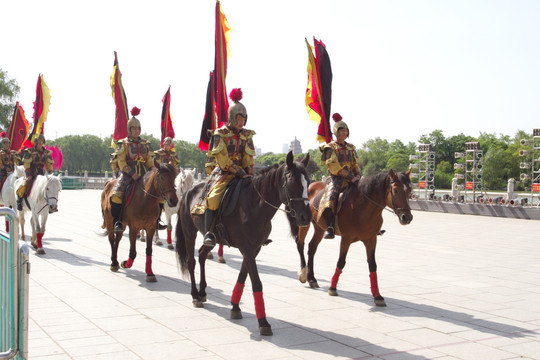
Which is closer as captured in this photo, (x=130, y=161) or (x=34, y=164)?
(x=130, y=161)

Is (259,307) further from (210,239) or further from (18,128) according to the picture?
(18,128)

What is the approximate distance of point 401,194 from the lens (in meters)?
7.56

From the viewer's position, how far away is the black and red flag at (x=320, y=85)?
943 centimetres

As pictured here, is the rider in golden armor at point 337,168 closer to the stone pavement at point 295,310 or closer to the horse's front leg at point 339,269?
the horse's front leg at point 339,269

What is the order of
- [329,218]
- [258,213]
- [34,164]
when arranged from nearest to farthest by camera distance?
1. [258,213]
2. [329,218]
3. [34,164]

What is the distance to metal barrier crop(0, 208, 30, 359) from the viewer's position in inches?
141

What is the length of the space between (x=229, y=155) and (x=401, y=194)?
247 centimetres

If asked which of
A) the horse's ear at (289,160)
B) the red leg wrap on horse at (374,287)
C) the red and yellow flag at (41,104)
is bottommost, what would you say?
the red leg wrap on horse at (374,287)

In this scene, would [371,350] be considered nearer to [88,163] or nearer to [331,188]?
[331,188]

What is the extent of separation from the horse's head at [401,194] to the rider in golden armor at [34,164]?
356 inches

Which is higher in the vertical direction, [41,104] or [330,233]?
[41,104]

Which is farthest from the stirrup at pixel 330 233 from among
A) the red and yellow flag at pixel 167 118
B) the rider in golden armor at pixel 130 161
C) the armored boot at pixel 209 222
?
the red and yellow flag at pixel 167 118

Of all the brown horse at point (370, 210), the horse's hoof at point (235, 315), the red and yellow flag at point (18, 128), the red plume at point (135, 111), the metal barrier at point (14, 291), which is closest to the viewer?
the metal barrier at point (14, 291)

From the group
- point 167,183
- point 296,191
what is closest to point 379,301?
point 296,191
